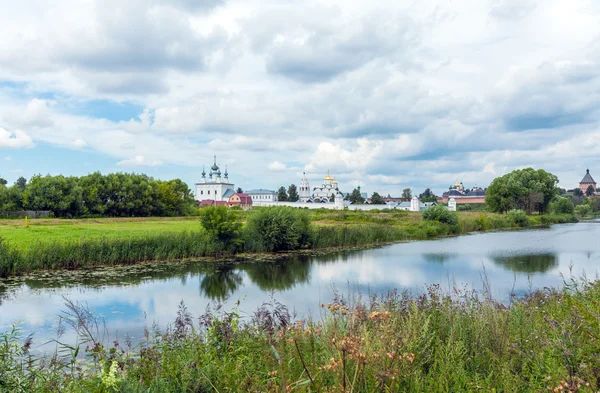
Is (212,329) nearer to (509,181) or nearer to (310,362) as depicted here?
(310,362)

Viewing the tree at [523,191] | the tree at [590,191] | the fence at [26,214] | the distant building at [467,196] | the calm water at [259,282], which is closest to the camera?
the calm water at [259,282]

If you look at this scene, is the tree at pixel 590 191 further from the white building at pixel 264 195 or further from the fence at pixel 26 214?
the fence at pixel 26 214

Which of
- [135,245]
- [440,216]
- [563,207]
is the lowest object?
[135,245]

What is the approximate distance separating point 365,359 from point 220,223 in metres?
20.7

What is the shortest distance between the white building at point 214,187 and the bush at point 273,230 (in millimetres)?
87330

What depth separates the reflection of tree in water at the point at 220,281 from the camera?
47.9 feet

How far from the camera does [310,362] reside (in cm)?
441

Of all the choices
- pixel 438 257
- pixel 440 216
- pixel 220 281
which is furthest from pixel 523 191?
pixel 220 281

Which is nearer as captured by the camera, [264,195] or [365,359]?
[365,359]

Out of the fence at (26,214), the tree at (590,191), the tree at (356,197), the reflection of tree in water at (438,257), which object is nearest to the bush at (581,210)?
the tree at (356,197)

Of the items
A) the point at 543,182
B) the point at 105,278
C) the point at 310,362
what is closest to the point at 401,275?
the point at 105,278

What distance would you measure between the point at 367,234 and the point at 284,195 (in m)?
96.7

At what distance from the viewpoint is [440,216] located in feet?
131

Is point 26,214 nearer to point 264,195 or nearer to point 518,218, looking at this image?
point 518,218
